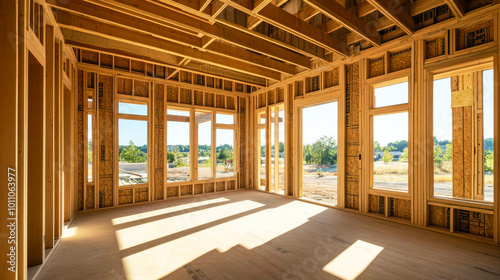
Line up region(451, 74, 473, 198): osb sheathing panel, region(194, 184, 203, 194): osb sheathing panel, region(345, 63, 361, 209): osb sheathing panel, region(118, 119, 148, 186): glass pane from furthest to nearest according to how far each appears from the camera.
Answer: region(194, 184, 203, 194): osb sheathing panel
region(118, 119, 148, 186): glass pane
region(451, 74, 473, 198): osb sheathing panel
region(345, 63, 361, 209): osb sheathing panel

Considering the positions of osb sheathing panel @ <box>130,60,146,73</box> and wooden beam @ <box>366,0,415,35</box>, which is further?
osb sheathing panel @ <box>130,60,146,73</box>

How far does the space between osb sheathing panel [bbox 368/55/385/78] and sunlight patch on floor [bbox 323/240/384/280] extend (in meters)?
3.63

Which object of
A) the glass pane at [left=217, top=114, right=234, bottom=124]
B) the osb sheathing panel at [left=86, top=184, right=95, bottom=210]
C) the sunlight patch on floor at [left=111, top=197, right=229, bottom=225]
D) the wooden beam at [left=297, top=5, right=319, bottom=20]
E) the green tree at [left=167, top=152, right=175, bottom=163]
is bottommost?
the sunlight patch on floor at [left=111, top=197, right=229, bottom=225]

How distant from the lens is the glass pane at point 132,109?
6.00 meters

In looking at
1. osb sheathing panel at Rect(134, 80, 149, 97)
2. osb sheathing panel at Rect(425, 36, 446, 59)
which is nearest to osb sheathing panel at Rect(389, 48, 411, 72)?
osb sheathing panel at Rect(425, 36, 446, 59)

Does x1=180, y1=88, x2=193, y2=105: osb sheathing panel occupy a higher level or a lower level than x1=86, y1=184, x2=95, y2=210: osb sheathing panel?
higher

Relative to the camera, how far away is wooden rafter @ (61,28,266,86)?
14.8 ft

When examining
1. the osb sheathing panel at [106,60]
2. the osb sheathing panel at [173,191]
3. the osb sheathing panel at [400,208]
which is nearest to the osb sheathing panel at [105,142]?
the osb sheathing panel at [106,60]

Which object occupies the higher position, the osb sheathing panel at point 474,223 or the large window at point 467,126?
the large window at point 467,126

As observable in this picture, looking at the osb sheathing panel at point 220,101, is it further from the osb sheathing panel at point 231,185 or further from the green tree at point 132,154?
the green tree at point 132,154

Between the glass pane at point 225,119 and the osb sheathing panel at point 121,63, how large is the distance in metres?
3.11

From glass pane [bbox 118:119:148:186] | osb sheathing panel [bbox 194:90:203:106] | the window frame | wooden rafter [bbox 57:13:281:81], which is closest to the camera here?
wooden rafter [bbox 57:13:281:81]

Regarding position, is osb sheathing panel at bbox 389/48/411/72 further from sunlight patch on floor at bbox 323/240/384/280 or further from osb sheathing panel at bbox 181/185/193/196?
osb sheathing panel at bbox 181/185/193/196

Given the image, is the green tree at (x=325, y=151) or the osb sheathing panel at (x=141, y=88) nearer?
Answer: the osb sheathing panel at (x=141, y=88)
